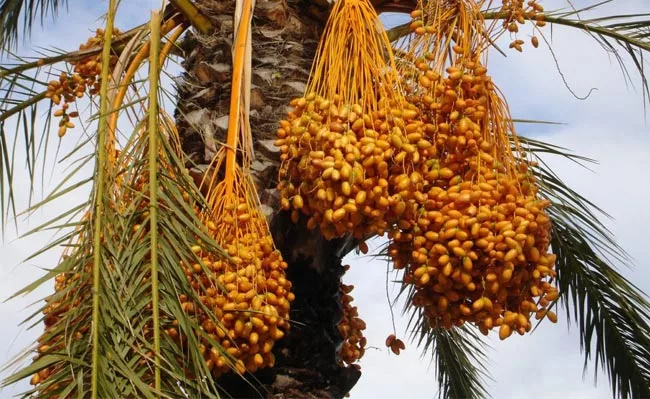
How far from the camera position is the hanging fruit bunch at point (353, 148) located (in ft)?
9.24

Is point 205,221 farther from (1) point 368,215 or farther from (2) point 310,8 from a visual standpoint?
(2) point 310,8

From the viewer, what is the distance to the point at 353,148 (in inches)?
111

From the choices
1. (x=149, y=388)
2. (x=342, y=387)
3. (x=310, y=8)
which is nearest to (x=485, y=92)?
(x=310, y=8)

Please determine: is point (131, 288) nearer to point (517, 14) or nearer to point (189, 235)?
point (189, 235)

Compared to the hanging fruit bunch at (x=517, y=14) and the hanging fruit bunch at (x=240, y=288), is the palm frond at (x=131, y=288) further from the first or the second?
the hanging fruit bunch at (x=517, y=14)

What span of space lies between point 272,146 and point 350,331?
775 millimetres

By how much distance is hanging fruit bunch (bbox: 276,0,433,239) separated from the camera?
2816 millimetres

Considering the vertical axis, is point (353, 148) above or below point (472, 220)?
above

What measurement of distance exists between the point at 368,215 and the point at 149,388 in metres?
0.79

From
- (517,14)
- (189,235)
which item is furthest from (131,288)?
(517,14)

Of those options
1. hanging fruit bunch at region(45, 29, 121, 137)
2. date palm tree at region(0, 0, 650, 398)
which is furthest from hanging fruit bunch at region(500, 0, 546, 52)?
hanging fruit bunch at region(45, 29, 121, 137)

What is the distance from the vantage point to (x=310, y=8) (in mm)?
3646

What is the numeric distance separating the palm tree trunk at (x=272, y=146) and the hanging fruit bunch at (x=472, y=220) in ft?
1.45

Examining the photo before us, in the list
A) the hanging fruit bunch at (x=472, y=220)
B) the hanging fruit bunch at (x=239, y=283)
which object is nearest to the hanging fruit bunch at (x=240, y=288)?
the hanging fruit bunch at (x=239, y=283)
